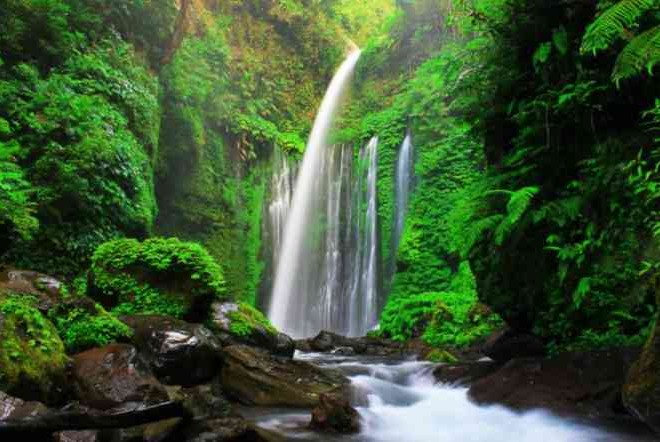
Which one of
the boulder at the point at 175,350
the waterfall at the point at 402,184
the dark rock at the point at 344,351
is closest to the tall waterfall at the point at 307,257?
the waterfall at the point at 402,184

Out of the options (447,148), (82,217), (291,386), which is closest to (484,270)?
(291,386)

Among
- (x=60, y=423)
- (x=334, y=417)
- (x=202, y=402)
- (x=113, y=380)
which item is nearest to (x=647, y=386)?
(x=334, y=417)

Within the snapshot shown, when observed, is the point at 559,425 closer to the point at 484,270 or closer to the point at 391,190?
the point at 484,270

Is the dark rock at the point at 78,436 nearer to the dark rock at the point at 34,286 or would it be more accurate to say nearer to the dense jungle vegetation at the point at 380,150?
the dense jungle vegetation at the point at 380,150

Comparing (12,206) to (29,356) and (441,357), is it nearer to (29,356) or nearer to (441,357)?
(29,356)

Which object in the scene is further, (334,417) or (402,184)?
(402,184)

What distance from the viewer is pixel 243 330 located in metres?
8.66

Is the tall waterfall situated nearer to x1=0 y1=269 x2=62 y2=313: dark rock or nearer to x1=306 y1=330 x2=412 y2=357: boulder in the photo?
x1=306 y1=330 x2=412 y2=357: boulder

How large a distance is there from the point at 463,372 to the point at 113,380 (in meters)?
4.75

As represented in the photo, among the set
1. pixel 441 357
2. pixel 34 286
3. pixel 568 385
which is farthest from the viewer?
pixel 441 357

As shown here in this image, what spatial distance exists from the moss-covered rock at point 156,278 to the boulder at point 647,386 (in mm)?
6178

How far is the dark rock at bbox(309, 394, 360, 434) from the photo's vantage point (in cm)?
530

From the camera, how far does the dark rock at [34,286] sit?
20.6 ft

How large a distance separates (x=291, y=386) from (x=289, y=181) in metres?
14.8
